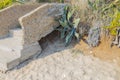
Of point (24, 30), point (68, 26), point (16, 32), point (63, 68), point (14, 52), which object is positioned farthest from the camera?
point (16, 32)

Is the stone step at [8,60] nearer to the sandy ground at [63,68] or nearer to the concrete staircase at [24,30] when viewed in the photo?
the concrete staircase at [24,30]

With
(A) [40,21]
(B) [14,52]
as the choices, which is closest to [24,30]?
(A) [40,21]

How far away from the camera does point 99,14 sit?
5.98 metres

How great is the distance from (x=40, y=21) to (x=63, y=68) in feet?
4.67

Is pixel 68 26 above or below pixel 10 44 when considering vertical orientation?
above

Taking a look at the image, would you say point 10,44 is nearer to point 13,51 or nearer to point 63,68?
point 13,51

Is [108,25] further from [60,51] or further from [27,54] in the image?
[27,54]

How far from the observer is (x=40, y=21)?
620 cm

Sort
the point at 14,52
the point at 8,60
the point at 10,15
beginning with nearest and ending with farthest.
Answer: the point at 8,60 < the point at 14,52 < the point at 10,15

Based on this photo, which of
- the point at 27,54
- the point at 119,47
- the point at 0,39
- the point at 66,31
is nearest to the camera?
the point at 119,47

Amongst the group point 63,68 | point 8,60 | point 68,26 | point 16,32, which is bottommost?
point 63,68

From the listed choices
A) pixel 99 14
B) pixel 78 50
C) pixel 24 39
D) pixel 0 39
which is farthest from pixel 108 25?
pixel 0 39

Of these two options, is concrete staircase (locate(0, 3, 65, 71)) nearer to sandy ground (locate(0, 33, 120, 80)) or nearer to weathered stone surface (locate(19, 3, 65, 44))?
weathered stone surface (locate(19, 3, 65, 44))

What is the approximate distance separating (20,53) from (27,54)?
181 millimetres
